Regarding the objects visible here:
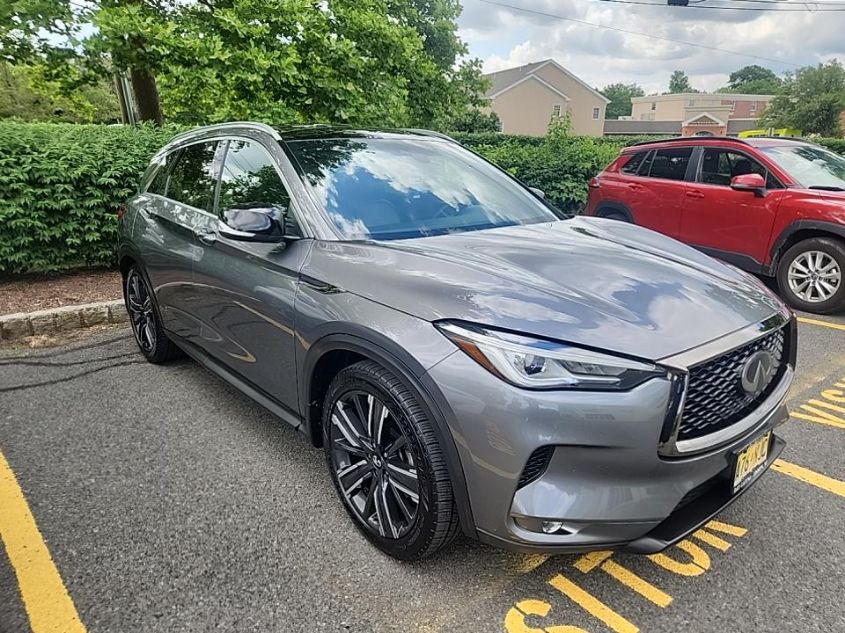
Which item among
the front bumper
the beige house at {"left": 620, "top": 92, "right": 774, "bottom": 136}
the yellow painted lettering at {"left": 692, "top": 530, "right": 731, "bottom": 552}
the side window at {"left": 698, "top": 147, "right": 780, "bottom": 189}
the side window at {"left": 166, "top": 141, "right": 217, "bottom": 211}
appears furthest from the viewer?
the beige house at {"left": 620, "top": 92, "right": 774, "bottom": 136}

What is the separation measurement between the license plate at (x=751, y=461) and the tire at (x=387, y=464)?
3.26 ft

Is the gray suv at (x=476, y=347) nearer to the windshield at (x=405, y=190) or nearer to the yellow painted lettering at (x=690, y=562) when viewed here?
the windshield at (x=405, y=190)

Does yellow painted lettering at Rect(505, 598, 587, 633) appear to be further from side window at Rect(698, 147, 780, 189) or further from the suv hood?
side window at Rect(698, 147, 780, 189)

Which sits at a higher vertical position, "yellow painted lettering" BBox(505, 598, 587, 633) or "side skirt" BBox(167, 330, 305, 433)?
"side skirt" BBox(167, 330, 305, 433)

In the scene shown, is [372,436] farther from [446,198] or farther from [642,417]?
[446,198]

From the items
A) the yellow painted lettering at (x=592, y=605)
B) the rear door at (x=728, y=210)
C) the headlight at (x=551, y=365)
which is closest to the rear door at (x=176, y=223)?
the headlight at (x=551, y=365)

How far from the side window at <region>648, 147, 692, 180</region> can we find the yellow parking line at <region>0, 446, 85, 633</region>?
6.80 meters

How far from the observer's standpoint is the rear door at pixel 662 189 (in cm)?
663

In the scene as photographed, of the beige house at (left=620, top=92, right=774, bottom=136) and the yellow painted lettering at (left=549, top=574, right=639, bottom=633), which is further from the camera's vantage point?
the beige house at (left=620, top=92, right=774, bottom=136)

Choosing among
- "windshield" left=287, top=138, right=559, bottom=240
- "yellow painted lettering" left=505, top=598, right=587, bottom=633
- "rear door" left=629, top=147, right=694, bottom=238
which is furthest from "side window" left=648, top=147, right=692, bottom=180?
"yellow painted lettering" left=505, top=598, right=587, bottom=633

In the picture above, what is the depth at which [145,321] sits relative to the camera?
427 cm

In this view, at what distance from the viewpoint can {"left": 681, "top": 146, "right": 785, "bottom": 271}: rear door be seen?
582 cm

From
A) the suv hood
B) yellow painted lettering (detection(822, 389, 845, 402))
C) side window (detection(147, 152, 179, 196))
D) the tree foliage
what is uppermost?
the tree foliage

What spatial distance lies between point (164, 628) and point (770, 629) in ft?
6.61
